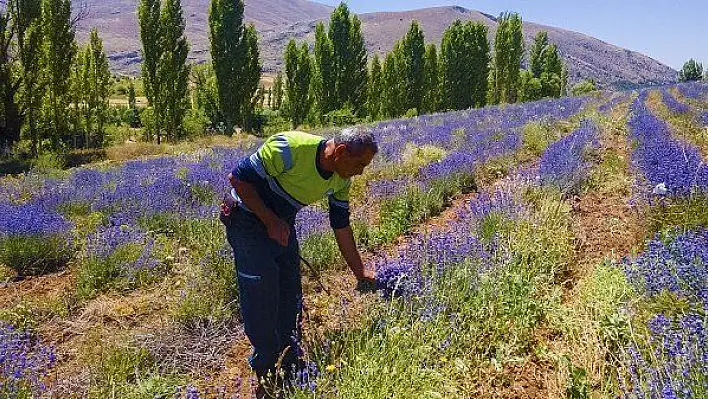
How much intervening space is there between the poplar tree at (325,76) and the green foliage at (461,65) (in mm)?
9702

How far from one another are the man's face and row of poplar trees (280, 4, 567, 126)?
24664 millimetres

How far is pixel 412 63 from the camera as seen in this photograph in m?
32.1

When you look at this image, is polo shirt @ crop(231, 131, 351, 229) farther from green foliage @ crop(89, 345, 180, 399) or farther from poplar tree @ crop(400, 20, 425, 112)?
poplar tree @ crop(400, 20, 425, 112)

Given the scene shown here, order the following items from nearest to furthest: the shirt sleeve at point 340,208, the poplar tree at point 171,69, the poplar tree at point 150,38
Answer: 1. the shirt sleeve at point 340,208
2. the poplar tree at point 150,38
3. the poplar tree at point 171,69

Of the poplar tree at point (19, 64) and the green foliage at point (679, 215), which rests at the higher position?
the poplar tree at point (19, 64)

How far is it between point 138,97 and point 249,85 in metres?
64.0

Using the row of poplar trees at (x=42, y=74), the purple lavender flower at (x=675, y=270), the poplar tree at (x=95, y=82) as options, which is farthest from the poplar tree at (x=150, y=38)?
the purple lavender flower at (x=675, y=270)

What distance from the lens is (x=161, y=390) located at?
244 cm

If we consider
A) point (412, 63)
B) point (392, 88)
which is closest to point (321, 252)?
point (392, 88)

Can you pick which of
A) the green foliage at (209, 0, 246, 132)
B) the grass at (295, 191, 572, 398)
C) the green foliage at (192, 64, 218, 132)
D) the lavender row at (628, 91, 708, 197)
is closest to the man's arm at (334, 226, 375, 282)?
the grass at (295, 191, 572, 398)

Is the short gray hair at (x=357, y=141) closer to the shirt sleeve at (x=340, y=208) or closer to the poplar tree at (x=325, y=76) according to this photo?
the shirt sleeve at (x=340, y=208)

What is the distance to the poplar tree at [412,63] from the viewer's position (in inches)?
1262

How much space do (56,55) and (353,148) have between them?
1880cm

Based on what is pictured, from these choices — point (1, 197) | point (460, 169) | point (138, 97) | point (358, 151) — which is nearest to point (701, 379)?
point (358, 151)
